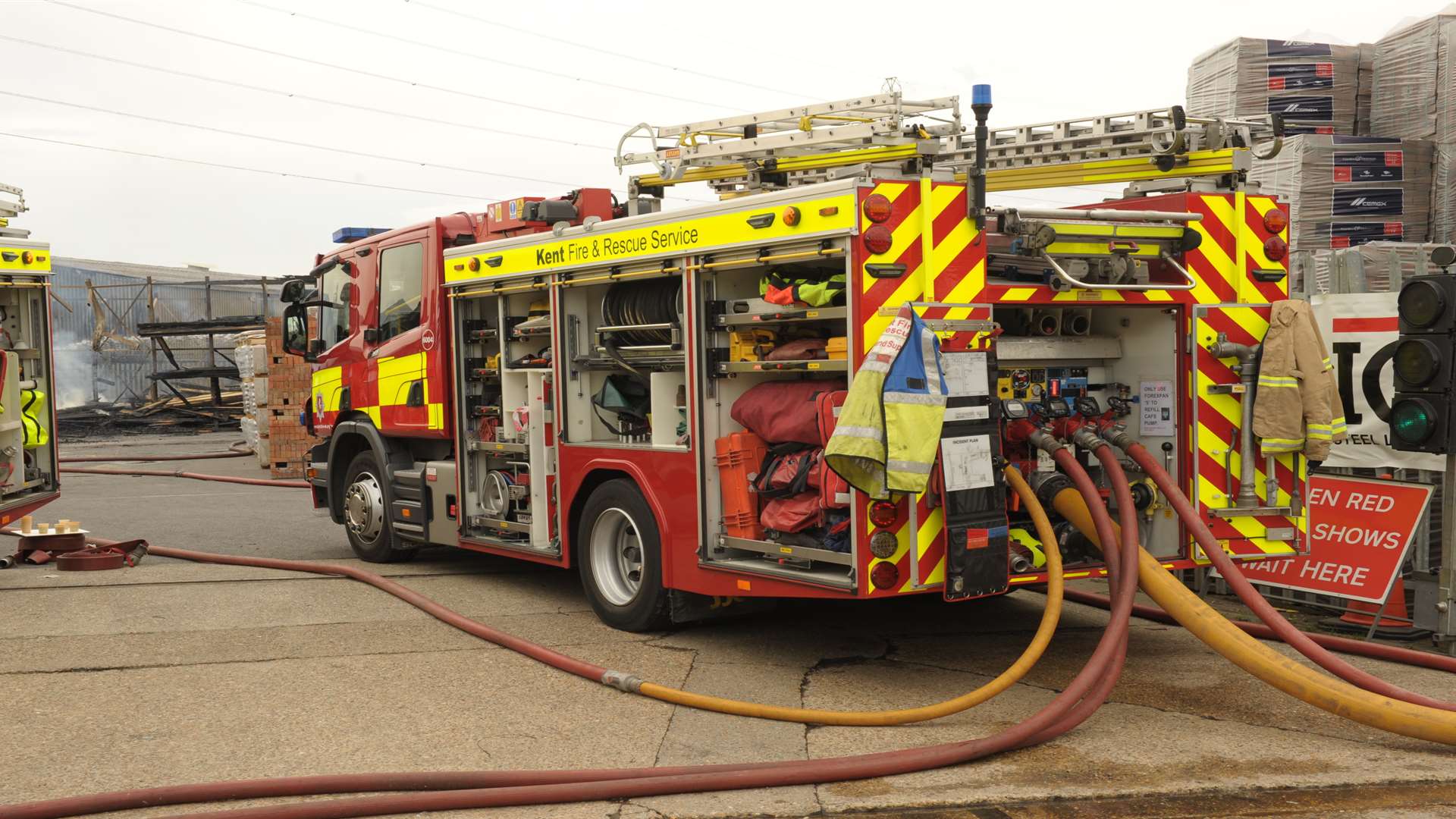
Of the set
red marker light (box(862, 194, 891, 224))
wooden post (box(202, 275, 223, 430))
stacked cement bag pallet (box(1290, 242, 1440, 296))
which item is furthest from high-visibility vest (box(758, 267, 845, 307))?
wooden post (box(202, 275, 223, 430))

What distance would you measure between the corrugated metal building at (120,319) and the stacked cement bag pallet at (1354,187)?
84.7 feet

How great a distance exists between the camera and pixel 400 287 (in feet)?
34.6

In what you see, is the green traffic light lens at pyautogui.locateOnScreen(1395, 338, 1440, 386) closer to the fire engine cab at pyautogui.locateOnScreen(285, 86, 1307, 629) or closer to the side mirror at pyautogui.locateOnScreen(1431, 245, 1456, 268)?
the side mirror at pyautogui.locateOnScreen(1431, 245, 1456, 268)

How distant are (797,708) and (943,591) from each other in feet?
2.93

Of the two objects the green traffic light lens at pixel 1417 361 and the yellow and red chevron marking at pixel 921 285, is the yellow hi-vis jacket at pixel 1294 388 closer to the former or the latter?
the green traffic light lens at pixel 1417 361

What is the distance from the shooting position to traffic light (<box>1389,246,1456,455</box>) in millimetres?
7129

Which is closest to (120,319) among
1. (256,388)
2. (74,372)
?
(74,372)

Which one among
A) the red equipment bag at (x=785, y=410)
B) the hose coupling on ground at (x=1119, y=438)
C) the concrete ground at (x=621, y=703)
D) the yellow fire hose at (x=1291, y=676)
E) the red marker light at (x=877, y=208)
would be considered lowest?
the concrete ground at (x=621, y=703)

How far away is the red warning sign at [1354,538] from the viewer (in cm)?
808

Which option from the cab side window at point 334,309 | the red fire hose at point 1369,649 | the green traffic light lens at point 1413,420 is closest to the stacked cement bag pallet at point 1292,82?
the green traffic light lens at point 1413,420

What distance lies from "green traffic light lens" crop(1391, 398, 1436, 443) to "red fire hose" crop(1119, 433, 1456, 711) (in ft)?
4.14

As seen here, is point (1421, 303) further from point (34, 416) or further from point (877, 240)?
point (34, 416)

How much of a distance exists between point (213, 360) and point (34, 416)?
73.7ft

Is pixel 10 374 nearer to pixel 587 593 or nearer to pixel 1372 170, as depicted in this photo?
pixel 587 593
